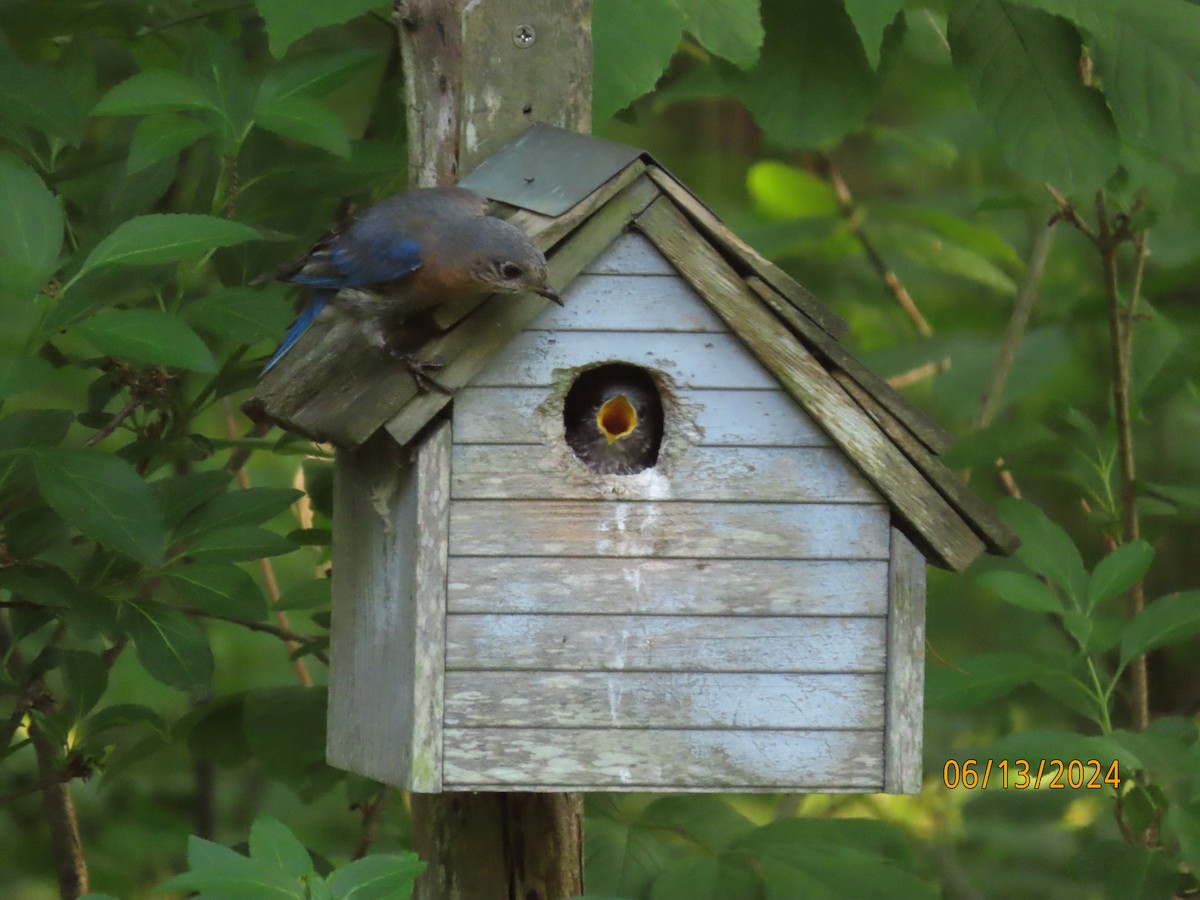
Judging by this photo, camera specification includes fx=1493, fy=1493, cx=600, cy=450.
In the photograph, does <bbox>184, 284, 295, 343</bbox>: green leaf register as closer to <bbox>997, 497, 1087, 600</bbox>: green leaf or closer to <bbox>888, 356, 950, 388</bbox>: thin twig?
<bbox>997, 497, 1087, 600</bbox>: green leaf

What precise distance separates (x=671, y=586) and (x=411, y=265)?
2.27ft

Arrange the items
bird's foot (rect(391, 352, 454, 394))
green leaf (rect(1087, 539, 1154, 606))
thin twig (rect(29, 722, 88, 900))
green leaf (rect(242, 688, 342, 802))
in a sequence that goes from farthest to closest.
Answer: thin twig (rect(29, 722, 88, 900))
green leaf (rect(242, 688, 342, 802))
green leaf (rect(1087, 539, 1154, 606))
bird's foot (rect(391, 352, 454, 394))

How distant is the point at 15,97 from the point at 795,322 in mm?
1552

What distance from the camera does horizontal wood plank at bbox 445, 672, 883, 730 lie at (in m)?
2.46

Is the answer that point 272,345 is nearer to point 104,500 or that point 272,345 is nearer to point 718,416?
point 104,500

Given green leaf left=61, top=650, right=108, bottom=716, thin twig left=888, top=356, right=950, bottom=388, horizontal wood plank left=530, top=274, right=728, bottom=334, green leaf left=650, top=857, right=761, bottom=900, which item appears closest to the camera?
horizontal wood plank left=530, top=274, right=728, bottom=334

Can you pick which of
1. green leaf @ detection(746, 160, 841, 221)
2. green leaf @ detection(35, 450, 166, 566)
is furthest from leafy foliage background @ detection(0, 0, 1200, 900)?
green leaf @ detection(746, 160, 841, 221)

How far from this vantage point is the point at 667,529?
2.51 m

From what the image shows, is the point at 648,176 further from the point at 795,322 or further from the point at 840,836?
the point at 840,836

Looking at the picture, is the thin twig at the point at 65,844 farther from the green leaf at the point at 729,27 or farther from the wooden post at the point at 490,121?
the green leaf at the point at 729,27

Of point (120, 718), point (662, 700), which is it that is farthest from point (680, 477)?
point (120, 718)

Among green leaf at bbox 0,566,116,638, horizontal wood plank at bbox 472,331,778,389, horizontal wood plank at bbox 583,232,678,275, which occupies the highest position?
horizontal wood plank at bbox 583,232,678,275

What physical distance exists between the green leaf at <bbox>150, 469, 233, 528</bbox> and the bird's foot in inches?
22.8

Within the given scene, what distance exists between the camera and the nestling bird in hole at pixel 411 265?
237 cm
